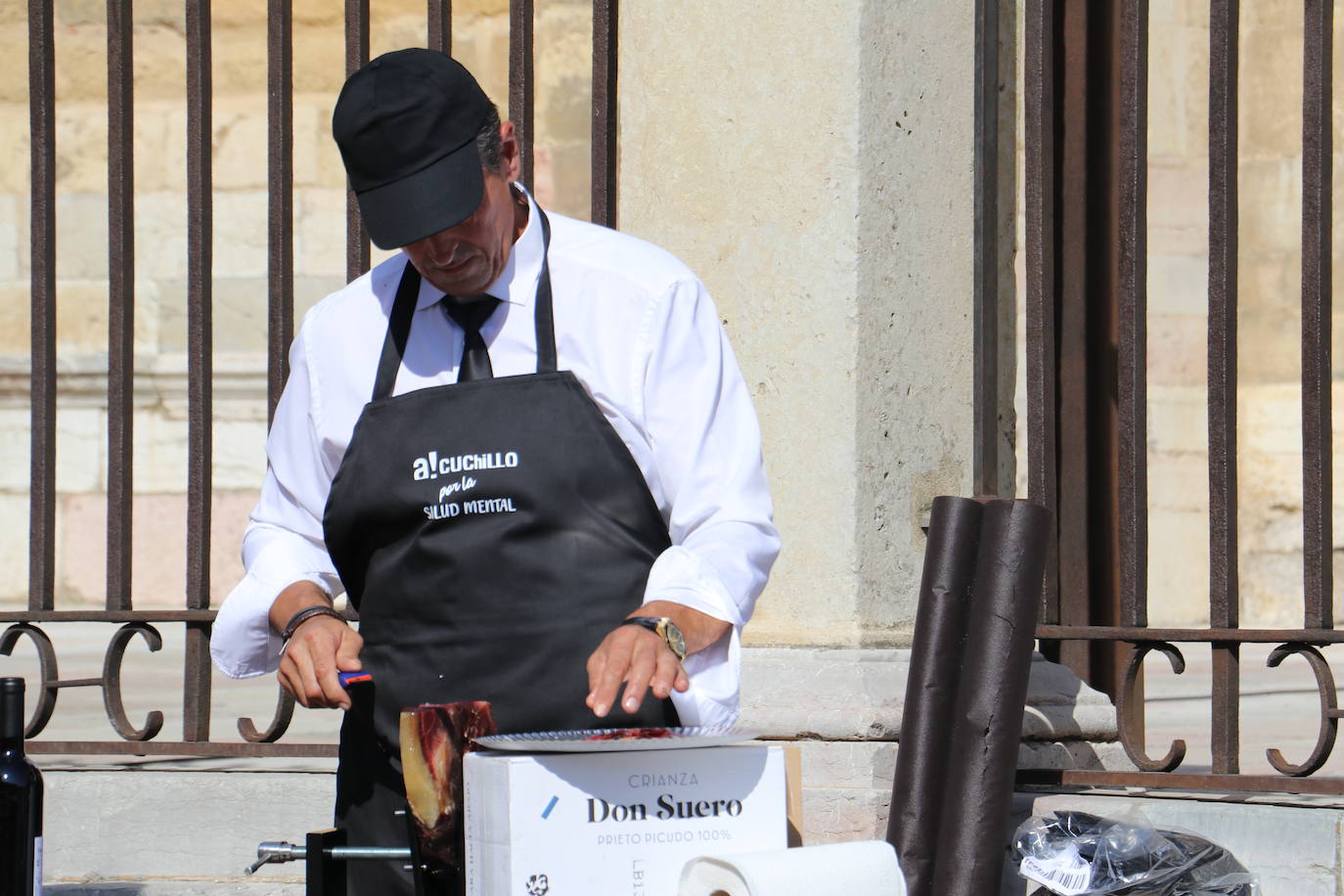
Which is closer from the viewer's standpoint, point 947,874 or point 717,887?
point 717,887

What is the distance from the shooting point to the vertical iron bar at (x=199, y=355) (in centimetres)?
418

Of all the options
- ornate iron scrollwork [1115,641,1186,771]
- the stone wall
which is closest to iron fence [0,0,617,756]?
Answer: ornate iron scrollwork [1115,641,1186,771]

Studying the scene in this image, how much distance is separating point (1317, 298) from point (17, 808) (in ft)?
9.96

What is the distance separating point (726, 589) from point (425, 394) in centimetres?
41

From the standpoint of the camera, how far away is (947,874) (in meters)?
3.43

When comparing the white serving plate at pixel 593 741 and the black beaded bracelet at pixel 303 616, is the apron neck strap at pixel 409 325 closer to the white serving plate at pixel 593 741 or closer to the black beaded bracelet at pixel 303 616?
the black beaded bracelet at pixel 303 616

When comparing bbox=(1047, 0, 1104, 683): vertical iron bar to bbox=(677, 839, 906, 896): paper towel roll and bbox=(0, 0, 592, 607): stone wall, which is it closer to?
bbox=(677, 839, 906, 896): paper towel roll

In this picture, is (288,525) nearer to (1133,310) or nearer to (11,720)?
(11,720)

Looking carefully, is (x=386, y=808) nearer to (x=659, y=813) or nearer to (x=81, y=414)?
(x=659, y=813)

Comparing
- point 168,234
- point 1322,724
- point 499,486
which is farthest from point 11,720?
point 168,234

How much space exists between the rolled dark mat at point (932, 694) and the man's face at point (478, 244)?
1.62 metres

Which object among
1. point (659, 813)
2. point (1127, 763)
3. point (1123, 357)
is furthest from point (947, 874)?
point (659, 813)

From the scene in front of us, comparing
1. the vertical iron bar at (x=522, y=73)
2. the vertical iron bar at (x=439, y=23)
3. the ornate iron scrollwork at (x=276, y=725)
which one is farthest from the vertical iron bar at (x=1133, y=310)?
the ornate iron scrollwork at (x=276, y=725)

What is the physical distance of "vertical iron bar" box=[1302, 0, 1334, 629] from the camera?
12.8 feet
